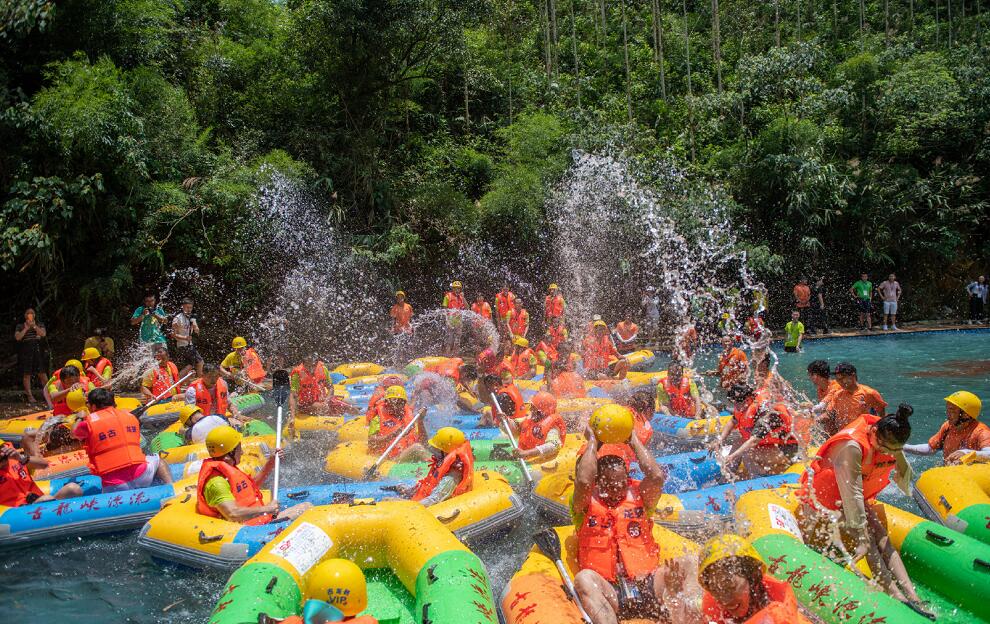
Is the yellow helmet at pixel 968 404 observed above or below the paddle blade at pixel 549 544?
above

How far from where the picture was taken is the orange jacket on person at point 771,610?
3.36 meters

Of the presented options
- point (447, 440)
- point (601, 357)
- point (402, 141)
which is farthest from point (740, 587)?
point (402, 141)

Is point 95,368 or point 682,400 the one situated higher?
point 95,368

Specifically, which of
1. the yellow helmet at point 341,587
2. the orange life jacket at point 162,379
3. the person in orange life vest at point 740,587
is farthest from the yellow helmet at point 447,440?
the orange life jacket at point 162,379

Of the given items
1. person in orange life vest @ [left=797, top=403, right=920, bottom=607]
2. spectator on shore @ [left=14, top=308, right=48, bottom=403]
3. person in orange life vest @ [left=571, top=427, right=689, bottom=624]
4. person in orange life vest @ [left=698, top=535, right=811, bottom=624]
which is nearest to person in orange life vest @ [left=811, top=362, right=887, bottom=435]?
person in orange life vest @ [left=797, top=403, right=920, bottom=607]

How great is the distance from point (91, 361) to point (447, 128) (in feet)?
50.2

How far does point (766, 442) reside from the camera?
687 cm

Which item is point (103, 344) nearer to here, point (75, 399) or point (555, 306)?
point (75, 399)

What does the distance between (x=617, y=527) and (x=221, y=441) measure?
10.4 ft

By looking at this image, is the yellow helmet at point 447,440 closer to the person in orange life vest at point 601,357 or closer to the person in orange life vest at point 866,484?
the person in orange life vest at point 866,484

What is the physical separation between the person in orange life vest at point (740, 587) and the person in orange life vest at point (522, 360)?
358 inches

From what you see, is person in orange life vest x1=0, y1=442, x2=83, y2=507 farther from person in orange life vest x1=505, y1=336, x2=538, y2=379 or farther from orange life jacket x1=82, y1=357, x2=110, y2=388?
person in orange life vest x1=505, y1=336, x2=538, y2=379

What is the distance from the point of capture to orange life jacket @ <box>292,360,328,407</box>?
409 inches

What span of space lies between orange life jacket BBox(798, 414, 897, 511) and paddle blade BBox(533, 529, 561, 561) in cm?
187
